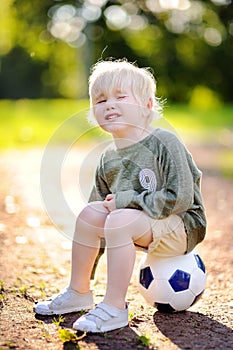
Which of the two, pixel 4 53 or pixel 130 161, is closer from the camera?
pixel 130 161

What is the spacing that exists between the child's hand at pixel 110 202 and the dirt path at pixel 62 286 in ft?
1.86

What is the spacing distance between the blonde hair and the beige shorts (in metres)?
0.58

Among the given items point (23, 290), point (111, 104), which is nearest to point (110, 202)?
point (111, 104)

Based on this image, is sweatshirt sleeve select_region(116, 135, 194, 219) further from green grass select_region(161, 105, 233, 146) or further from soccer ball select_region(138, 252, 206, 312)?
green grass select_region(161, 105, 233, 146)

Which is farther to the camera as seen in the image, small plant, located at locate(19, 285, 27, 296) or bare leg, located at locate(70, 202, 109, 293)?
small plant, located at locate(19, 285, 27, 296)

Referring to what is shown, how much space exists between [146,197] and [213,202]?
410 centimetres

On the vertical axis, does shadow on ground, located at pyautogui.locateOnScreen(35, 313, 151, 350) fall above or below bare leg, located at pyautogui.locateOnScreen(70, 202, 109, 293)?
below

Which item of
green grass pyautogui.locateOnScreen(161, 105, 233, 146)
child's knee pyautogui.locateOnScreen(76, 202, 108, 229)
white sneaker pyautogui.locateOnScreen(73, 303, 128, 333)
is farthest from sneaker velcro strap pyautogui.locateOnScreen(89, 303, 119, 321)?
green grass pyautogui.locateOnScreen(161, 105, 233, 146)

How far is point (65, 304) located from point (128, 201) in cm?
64

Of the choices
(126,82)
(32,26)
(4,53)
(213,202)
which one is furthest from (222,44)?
(126,82)

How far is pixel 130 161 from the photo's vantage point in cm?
355

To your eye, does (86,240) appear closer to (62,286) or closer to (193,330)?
(193,330)

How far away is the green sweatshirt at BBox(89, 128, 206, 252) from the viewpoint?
11.0 ft

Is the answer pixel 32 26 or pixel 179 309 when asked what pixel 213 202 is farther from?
pixel 32 26
